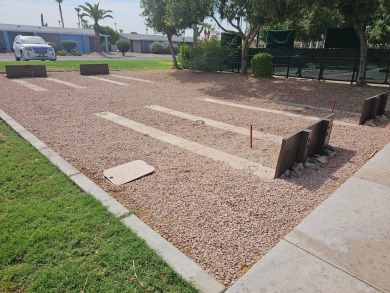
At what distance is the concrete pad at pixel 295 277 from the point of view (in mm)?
2150

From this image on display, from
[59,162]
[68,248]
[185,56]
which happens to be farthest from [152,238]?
[185,56]

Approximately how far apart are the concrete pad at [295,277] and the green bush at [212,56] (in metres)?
15.9

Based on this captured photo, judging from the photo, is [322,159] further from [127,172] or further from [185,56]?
[185,56]

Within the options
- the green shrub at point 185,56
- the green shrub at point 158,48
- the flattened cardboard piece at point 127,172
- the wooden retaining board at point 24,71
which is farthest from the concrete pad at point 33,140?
the green shrub at point 158,48

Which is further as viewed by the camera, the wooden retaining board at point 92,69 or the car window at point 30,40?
the car window at point 30,40

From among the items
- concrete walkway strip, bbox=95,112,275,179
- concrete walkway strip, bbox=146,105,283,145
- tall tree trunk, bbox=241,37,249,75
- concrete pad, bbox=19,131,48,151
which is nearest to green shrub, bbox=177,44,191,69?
tall tree trunk, bbox=241,37,249,75

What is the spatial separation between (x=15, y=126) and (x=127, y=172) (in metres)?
3.78

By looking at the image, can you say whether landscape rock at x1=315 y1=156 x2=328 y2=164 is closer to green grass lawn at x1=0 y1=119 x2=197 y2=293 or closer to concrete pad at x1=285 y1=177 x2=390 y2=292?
concrete pad at x1=285 y1=177 x2=390 y2=292

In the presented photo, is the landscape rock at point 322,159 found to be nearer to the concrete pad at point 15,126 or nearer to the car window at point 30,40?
the concrete pad at point 15,126

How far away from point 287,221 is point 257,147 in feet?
8.34

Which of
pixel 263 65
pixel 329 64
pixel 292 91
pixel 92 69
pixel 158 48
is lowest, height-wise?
pixel 292 91

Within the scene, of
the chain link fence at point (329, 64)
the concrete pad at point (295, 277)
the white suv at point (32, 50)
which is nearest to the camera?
the concrete pad at point (295, 277)

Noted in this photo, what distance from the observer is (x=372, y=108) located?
702 centimetres

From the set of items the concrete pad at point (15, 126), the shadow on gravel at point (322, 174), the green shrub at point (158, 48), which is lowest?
the shadow on gravel at point (322, 174)
